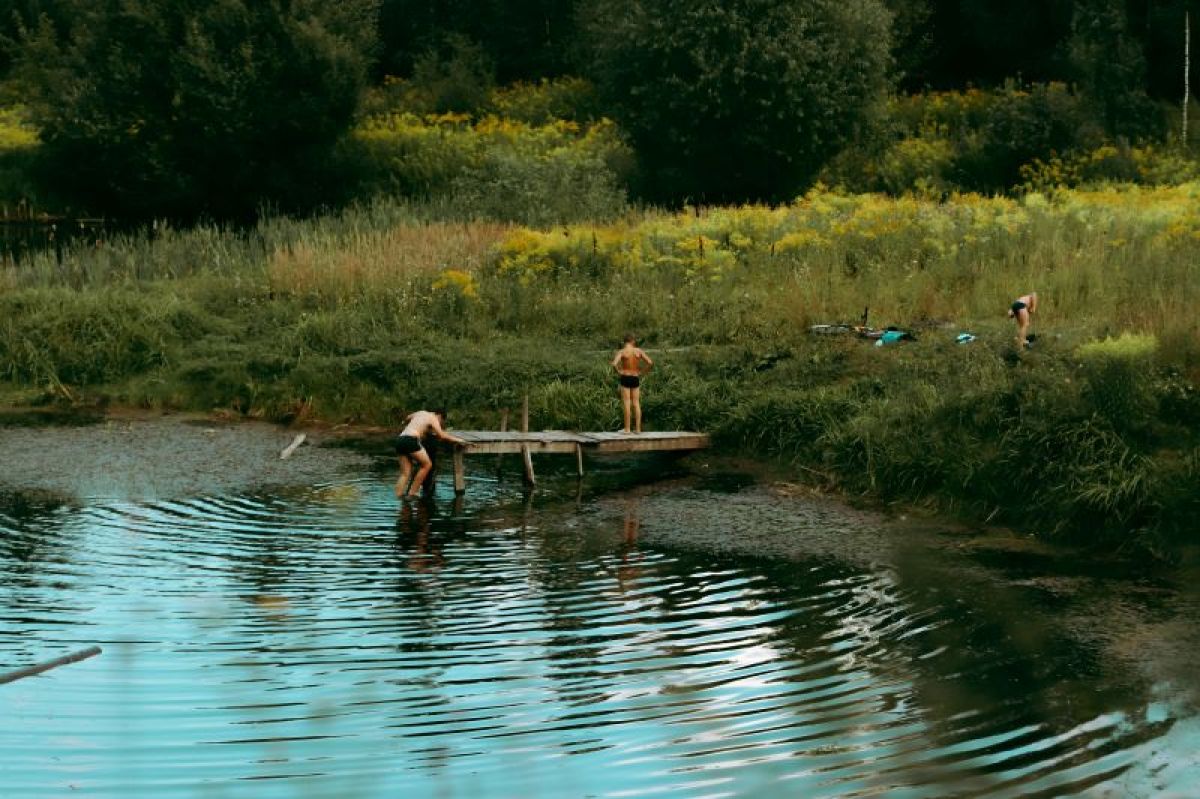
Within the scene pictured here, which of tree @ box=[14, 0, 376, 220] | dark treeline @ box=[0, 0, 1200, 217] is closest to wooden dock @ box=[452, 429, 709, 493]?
dark treeline @ box=[0, 0, 1200, 217]

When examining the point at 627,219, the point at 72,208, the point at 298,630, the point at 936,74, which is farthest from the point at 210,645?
the point at 936,74

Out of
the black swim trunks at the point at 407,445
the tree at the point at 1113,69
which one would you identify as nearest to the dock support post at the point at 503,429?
the black swim trunks at the point at 407,445

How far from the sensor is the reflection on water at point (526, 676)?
29.3 ft

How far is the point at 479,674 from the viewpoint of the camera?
10680 millimetres

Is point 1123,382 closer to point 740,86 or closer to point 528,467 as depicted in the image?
point 528,467

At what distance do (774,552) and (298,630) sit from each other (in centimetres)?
444

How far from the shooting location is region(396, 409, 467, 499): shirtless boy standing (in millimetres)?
16297

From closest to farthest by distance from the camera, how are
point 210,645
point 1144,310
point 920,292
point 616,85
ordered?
1. point 210,645
2. point 1144,310
3. point 920,292
4. point 616,85

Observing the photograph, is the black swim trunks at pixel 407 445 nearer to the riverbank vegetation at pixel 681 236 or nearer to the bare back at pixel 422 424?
the bare back at pixel 422 424

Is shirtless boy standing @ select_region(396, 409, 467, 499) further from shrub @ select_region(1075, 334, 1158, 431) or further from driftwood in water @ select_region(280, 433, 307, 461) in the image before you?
shrub @ select_region(1075, 334, 1158, 431)

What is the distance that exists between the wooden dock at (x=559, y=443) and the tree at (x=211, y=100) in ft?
87.6

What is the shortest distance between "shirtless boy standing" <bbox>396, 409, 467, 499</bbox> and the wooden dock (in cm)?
26

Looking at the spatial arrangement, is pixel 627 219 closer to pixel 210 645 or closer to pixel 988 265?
pixel 988 265

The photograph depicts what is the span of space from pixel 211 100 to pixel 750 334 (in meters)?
24.9
